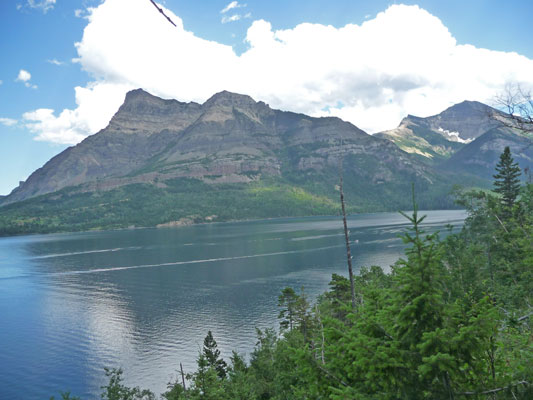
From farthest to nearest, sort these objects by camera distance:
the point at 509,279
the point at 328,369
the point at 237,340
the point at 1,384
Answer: the point at 237,340 → the point at 1,384 → the point at 509,279 → the point at 328,369

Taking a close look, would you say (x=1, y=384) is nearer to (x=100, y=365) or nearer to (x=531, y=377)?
(x=100, y=365)

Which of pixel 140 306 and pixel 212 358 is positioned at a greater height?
pixel 212 358

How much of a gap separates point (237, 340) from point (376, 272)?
33.0 metres

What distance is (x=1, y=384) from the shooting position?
5981 centimetres

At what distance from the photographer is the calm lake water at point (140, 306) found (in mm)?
64188

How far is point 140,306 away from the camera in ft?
332

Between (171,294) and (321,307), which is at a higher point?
(321,307)

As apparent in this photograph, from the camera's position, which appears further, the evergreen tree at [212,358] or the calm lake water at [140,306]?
the calm lake water at [140,306]

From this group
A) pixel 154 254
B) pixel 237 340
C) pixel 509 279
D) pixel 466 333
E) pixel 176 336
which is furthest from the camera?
pixel 154 254

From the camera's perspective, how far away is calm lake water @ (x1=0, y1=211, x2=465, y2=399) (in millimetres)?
64188

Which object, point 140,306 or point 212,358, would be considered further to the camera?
point 140,306

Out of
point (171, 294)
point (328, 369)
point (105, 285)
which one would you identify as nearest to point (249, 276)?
point (171, 294)

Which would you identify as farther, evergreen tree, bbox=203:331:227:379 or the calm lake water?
the calm lake water

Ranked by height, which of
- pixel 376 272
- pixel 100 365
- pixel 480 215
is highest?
pixel 480 215
